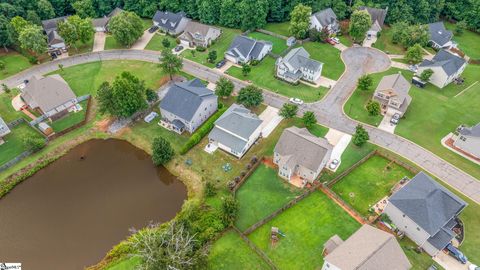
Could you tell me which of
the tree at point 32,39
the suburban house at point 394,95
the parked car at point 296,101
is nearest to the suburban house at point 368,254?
the suburban house at point 394,95

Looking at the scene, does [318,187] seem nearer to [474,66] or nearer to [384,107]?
[384,107]

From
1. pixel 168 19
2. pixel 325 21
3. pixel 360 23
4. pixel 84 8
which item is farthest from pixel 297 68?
pixel 84 8

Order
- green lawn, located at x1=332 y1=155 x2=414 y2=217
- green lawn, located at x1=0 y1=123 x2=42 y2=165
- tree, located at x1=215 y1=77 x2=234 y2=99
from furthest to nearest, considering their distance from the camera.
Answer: tree, located at x1=215 y1=77 x2=234 y2=99 < green lawn, located at x1=0 y1=123 x2=42 y2=165 < green lawn, located at x1=332 y1=155 x2=414 y2=217

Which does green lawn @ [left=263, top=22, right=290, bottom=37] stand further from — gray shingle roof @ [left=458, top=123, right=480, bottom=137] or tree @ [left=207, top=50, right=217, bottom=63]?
gray shingle roof @ [left=458, top=123, right=480, bottom=137]

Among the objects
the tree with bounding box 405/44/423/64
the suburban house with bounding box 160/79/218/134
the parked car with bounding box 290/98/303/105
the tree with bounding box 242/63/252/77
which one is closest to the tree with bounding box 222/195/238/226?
the suburban house with bounding box 160/79/218/134

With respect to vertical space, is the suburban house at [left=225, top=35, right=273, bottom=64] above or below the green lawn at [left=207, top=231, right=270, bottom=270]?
above

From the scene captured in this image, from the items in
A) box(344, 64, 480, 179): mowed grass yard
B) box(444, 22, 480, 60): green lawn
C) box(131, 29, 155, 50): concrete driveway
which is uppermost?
box(131, 29, 155, 50): concrete driveway

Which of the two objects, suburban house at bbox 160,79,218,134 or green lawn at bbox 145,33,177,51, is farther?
green lawn at bbox 145,33,177,51

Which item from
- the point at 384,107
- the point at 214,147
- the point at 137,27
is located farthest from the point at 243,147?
the point at 137,27

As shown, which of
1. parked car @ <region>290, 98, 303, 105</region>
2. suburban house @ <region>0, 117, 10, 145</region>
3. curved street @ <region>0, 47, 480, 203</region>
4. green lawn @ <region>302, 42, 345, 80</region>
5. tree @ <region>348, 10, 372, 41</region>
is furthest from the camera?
tree @ <region>348, 10, 372, 41</region>
